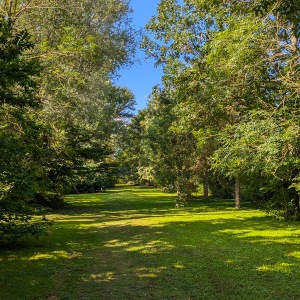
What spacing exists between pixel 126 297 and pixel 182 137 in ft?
51.2

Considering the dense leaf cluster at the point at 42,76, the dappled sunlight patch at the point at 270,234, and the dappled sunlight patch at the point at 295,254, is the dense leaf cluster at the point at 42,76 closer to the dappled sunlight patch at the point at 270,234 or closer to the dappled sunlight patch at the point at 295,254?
the dappled sunlight patch at the point at 295,254

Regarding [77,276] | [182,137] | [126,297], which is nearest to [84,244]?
[77,276]

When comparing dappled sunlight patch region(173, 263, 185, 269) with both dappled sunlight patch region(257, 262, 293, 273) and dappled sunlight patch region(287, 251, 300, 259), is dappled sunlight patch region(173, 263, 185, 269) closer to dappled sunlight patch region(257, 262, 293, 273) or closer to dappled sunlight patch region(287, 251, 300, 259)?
dappled sunlight patch region(257, 262, 293, 273)

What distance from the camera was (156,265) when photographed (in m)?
7.30

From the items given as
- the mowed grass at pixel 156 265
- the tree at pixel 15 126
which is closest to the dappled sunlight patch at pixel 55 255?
the mowed grass at pixel 156 265

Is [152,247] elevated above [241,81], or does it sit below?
below

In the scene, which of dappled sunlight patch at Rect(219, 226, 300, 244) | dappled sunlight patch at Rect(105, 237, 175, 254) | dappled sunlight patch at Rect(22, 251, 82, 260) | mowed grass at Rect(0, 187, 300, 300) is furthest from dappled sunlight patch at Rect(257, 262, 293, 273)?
dappled sunlight patch at Rect(22, 251, 82, 260)

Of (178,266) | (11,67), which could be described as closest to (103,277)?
(178,266)

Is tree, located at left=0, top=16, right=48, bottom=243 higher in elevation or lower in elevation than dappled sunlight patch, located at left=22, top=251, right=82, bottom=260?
higher

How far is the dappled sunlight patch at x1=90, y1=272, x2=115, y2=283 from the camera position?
246 inches

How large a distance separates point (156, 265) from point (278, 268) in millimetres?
2570

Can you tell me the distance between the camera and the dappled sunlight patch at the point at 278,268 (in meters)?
6.87

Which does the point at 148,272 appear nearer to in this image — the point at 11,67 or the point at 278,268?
the point at 278,268

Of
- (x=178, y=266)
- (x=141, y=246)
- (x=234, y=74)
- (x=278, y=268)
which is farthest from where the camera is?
(x=234, y=74)
